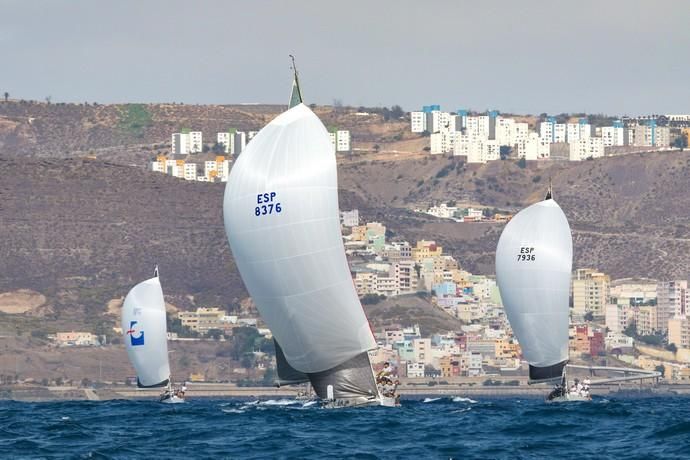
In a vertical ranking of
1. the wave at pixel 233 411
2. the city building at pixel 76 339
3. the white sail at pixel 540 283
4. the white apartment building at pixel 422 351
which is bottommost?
the white apartment building at pixel 422 351

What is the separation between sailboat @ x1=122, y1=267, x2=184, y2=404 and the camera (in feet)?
236

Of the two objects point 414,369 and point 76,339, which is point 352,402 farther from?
point 414,369

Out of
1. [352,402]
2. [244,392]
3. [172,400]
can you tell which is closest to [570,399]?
[172,400]

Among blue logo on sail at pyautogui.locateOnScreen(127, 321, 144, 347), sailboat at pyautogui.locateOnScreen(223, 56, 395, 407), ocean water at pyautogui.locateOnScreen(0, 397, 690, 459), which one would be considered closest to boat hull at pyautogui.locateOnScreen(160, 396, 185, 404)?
blue logo on sail at pyautogui.locateOnScreen(127, 321, 144, 347)

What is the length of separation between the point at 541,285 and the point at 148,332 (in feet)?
53.6

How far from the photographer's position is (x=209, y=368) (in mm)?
168750

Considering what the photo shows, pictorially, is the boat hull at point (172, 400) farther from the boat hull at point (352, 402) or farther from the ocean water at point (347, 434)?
the boat hull at point (352, 402)

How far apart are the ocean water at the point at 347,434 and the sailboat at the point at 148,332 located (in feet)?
59.1

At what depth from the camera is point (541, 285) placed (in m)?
62.3

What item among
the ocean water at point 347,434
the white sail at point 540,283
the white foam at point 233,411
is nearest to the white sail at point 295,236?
the ocean water at point 347,434

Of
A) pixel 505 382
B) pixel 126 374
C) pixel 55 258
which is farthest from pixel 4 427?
pixel 55 258

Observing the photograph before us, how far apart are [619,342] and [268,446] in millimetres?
156025

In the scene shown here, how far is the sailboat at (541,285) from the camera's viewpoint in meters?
62.4

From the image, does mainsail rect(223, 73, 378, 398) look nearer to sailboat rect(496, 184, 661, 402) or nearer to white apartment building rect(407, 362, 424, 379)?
sailboat rect(496, 184, 661, 402)
